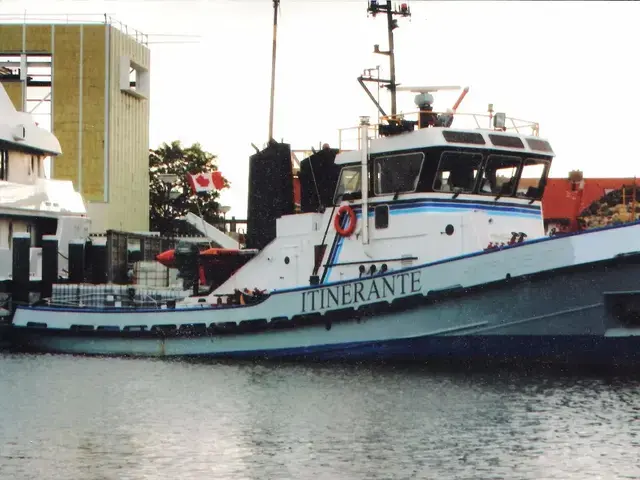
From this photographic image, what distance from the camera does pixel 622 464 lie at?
12484mm

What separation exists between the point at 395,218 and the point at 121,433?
8342 millimetres

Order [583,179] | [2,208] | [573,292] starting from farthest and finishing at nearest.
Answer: [583,179] < [2,208] < [573,292]

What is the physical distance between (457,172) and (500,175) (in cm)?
92

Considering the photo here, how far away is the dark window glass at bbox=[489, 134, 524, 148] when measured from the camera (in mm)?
21703

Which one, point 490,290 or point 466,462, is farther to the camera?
point 490,290

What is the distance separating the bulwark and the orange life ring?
52.3 inches

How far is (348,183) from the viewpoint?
73.9 ft

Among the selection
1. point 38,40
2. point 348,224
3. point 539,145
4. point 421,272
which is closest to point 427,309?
point 421,272

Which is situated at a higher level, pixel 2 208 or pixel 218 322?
pixel 2 208

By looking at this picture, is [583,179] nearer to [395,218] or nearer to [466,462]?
[395,218]

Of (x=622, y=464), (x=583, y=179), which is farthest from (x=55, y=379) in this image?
(x=583, y=179)

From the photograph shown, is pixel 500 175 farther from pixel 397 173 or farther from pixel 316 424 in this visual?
pixel 316 424

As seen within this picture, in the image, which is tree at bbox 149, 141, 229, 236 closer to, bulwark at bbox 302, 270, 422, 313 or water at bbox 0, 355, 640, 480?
bulwark at bbox 302, 270, 422, 313

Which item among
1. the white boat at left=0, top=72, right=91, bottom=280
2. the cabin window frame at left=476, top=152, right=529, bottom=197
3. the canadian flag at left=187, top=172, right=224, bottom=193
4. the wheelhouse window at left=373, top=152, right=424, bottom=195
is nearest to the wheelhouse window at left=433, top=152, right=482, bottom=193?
the cabin window frame at left=476, top=152, right=529, bottom=197
